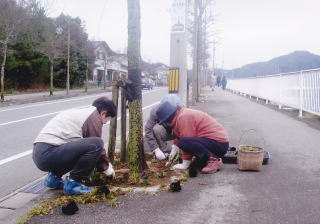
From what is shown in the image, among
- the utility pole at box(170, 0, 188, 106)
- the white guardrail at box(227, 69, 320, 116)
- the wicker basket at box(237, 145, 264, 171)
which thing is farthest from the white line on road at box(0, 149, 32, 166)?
the white guardrail at box(227, 69, 320, 116)

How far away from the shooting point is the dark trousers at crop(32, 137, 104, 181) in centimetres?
373

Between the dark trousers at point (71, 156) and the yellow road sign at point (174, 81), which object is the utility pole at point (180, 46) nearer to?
the yellow road sign at point (174, 81)

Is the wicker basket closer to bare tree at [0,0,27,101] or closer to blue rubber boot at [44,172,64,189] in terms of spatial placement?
blue rubber boot at [44,172,64,189]

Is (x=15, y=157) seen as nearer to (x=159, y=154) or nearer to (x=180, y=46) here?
(x=159, y=154)

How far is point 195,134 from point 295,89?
8.87 metres

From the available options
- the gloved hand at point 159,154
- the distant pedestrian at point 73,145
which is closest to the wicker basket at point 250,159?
the gloved hand at point 159,154

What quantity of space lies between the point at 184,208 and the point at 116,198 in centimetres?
79

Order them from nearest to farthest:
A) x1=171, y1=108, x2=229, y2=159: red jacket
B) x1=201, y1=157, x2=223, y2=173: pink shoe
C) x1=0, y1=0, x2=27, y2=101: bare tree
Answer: x1=171, y1=108, x2=229, y2=159: red jacket
x1=201, y1=157, x2=223, y2=173: pink shoe
x1=0, y1=0, x2=27, y2=101: bare tree

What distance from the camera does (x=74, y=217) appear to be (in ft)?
11.0

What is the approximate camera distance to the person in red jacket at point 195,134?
15.6ft

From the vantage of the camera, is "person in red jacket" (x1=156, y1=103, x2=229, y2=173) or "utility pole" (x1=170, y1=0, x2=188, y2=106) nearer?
"person in red jacket" (x1=156, y1=103, x2=229, y2=173)

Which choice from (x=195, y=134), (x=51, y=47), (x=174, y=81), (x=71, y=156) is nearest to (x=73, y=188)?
(x=71, y=156)

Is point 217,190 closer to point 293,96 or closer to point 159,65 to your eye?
point 293,96

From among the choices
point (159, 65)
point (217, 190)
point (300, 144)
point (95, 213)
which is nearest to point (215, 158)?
point (217, 190)
